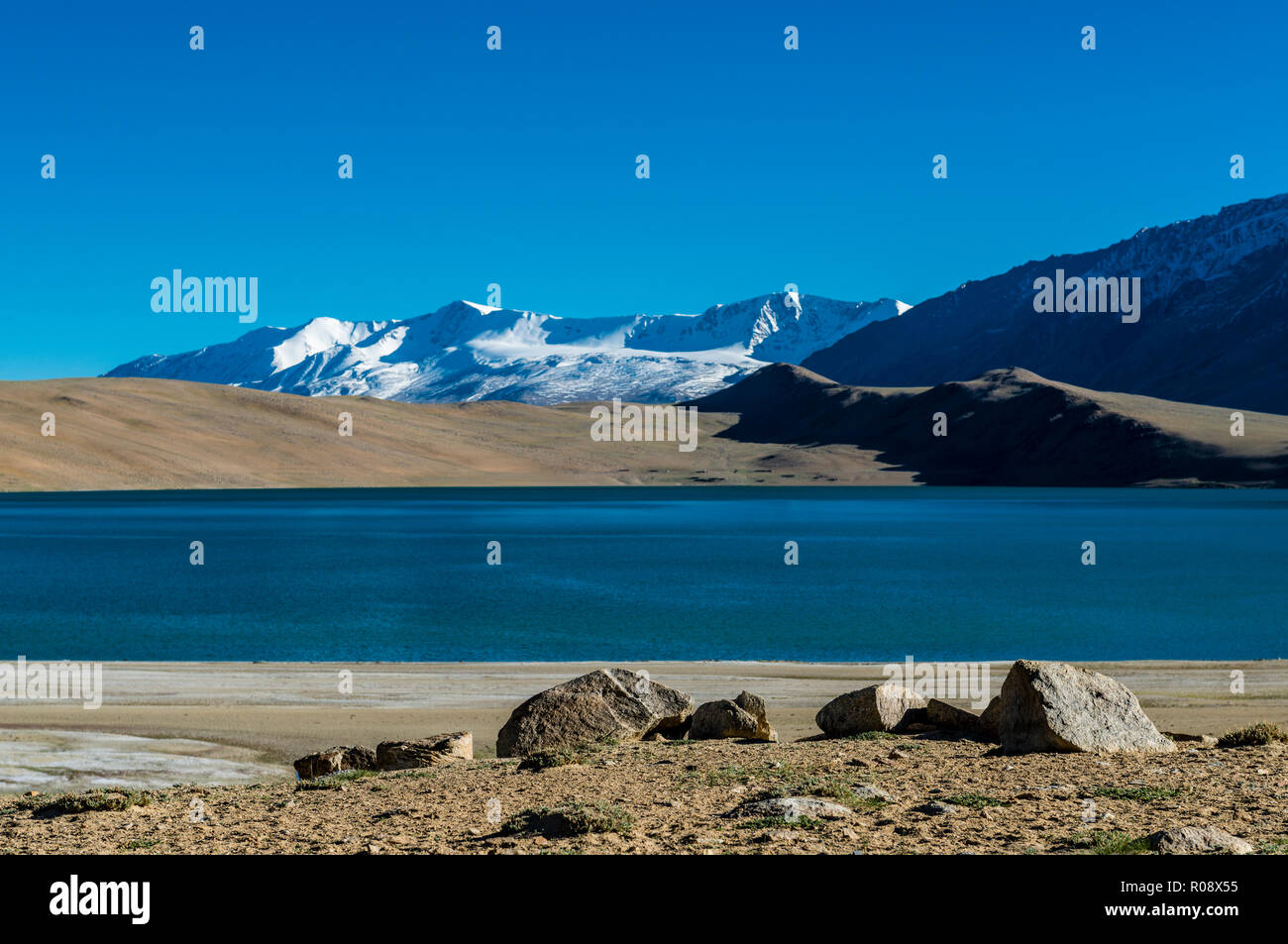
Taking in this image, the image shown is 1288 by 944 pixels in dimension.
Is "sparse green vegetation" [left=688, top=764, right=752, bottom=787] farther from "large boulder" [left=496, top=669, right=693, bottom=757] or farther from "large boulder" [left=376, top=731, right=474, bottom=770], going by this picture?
"large boulder" [left=376, top=731, right=474, bottom=770]

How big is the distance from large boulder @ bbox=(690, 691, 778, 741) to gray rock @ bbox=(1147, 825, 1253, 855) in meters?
8.88

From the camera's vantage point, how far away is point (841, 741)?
54.6 feet

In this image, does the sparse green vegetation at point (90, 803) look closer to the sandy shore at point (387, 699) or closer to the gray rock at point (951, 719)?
the sandy shore at point (387, 699)

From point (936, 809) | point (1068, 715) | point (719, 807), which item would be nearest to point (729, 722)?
point (1068, 715)

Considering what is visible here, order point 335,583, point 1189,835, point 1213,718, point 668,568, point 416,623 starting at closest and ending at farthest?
point 1189,835, point 1213,718, point 416,623, point 335,583, point 668,568

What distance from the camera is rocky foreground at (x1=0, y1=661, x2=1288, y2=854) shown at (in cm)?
1053

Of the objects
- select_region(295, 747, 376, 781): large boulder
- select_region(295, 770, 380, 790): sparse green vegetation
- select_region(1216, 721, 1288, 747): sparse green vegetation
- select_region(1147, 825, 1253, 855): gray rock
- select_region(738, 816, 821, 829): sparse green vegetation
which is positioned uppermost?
select_region(1147, 825, 1253, 855): gray rock

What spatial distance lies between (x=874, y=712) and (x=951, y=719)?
1164 mm

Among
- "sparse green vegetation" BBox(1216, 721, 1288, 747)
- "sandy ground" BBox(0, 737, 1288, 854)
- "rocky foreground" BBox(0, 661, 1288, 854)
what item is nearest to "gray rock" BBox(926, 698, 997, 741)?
"rocky foreground" BBox(0, 661, 1288, 854)

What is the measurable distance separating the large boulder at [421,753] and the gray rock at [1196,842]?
10.0 meters

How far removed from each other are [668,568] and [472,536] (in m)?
35.0

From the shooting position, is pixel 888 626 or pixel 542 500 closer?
pixel 888 626
